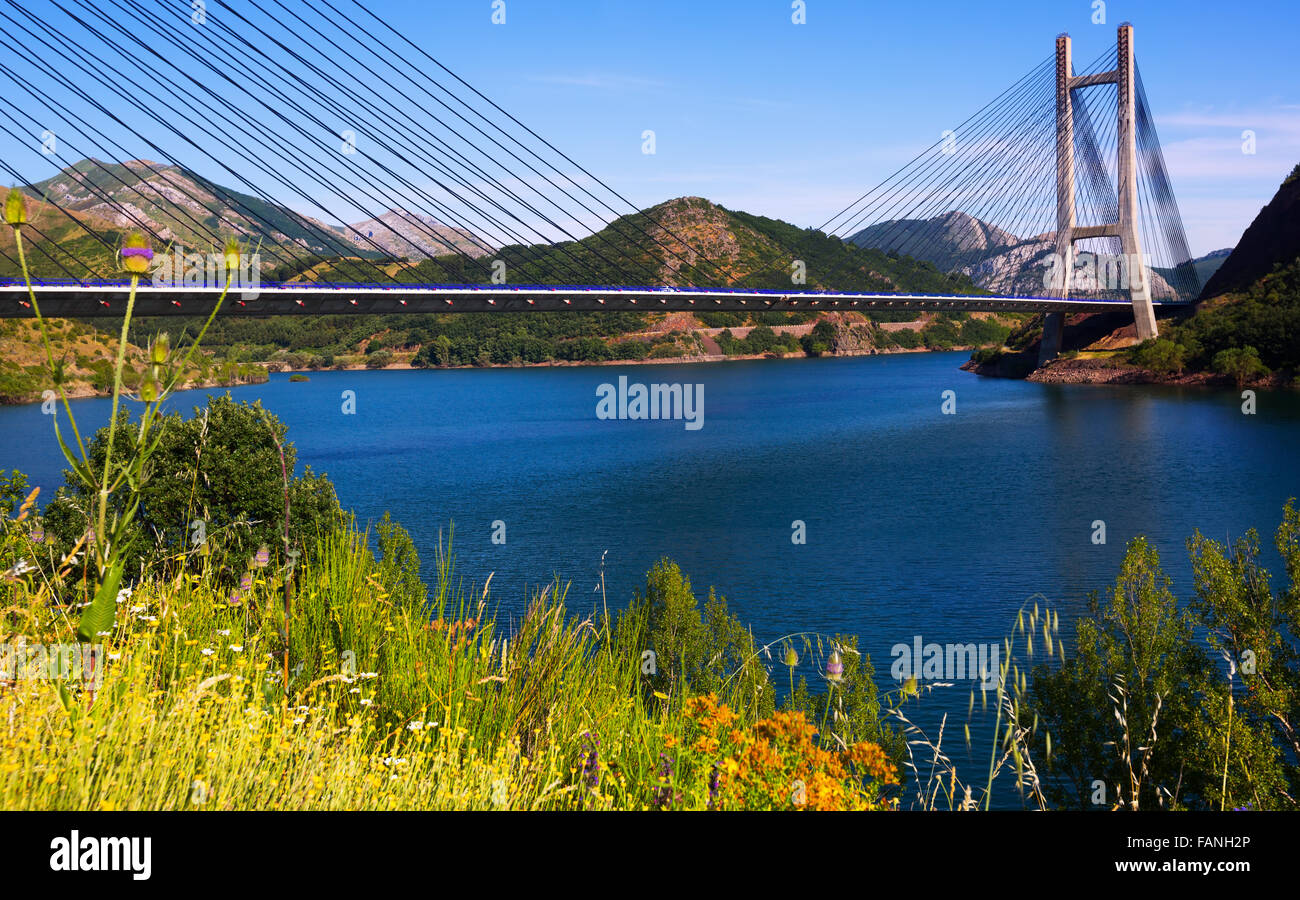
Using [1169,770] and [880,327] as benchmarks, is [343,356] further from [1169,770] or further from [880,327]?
[1169,770]

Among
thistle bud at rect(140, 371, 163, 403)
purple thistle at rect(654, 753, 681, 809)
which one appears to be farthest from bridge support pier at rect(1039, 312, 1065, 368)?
thistle bud at rect(140, 371, 163, 403)

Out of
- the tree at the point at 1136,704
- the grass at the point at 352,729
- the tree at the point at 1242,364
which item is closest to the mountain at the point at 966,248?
the tree at the point at 1242,364

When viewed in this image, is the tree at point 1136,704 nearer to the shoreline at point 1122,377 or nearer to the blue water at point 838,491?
the blue water at point 838,491

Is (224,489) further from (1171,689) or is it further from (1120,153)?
(1120,153)

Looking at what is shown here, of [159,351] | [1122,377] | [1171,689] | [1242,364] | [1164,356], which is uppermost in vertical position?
[1164,356]

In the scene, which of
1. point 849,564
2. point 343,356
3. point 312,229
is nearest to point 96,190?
point 312,229

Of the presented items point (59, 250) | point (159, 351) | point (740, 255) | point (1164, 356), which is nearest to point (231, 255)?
point (159, 351)
